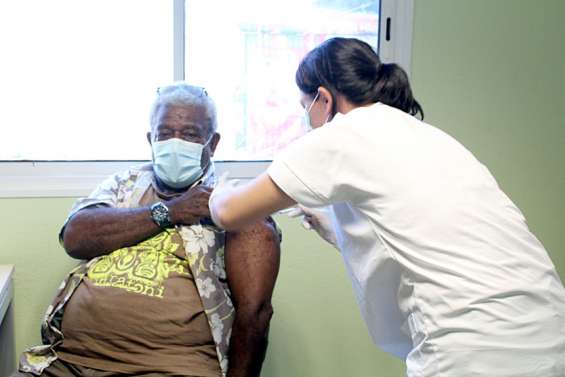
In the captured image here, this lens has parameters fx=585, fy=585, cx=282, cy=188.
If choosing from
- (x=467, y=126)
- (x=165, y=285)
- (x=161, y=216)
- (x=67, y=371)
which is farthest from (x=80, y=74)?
(x=467, y=126)

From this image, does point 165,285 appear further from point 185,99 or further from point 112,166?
point 112,166

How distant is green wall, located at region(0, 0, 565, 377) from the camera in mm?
2203

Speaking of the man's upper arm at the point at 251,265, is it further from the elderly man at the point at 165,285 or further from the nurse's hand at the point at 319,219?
the nurse's hand at the point at 319,219

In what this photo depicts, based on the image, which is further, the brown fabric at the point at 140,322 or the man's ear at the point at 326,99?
the brown fabric at the point at 140,322

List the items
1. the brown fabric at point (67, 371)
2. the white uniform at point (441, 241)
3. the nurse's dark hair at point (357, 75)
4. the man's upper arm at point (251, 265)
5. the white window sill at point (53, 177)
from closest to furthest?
the white uniform at point (441, 241) → the nurse's dark hair at point (357, 75) → the brown fabric at point (67, 371) → the man's upper arm at point (251, 265) → the white window sill at point (53, 177)

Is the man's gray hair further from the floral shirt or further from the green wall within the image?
the green wall

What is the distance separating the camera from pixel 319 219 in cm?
155

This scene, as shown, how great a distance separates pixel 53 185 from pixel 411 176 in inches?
53.0

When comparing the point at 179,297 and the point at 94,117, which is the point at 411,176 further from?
the point at 94,117

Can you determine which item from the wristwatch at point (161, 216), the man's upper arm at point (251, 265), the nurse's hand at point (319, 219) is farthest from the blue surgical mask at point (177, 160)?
the nurse's hand at point (319, 219)

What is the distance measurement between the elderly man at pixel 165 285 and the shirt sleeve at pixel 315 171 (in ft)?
1.60

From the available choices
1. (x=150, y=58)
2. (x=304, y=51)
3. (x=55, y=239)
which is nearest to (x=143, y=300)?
(x=55, y=239)

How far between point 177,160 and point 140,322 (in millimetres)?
462

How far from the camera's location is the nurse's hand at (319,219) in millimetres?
1536
